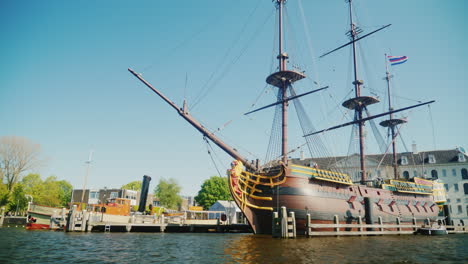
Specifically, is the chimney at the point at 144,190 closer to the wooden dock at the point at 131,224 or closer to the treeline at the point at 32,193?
the wooden dock at the point at 131,224

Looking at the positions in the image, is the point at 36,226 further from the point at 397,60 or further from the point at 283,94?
the point at 397,60

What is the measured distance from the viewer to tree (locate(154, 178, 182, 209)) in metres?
75.1

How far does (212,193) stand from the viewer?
6456 cm

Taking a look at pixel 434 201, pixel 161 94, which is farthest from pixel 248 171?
pixel 434 201

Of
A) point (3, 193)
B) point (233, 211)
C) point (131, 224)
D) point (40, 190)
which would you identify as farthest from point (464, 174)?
point (40, 190)

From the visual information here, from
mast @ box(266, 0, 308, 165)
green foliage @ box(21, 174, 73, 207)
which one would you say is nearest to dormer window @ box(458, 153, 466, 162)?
mast @ box(266, 0, 308, 165)

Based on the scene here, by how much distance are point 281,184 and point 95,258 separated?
1544 centimetres

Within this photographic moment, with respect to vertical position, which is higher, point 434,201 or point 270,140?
point 270,140

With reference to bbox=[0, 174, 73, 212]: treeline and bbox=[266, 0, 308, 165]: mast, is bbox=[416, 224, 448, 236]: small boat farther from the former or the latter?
bbox=[0, 174, 73, 212]: treeline

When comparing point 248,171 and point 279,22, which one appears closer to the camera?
point 248,171

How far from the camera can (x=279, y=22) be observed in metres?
31.5

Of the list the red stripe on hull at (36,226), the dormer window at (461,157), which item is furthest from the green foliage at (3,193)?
the dormer window at (461,157)

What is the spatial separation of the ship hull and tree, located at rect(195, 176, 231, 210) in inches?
1533

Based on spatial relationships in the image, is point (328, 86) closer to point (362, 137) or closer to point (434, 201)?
point (362, 137)
